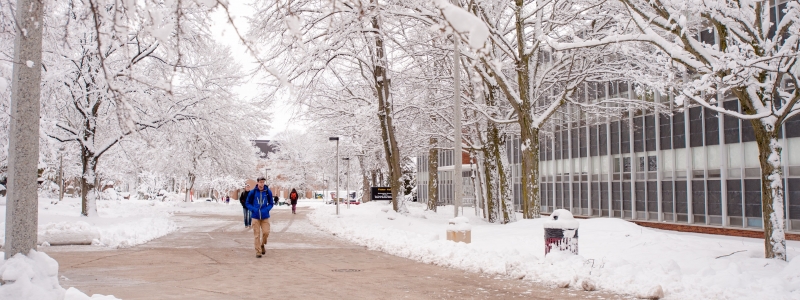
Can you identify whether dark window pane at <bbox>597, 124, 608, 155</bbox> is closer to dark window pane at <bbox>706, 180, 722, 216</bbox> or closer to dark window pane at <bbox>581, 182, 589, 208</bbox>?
dark window pane at <bbox>581, 182, 589, 208</bbox>

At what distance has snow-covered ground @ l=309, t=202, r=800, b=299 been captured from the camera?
8.63 m

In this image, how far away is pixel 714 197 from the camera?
91.2 feet

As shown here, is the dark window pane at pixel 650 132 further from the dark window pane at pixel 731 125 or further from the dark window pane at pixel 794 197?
the dark window pane at pixel 794 197

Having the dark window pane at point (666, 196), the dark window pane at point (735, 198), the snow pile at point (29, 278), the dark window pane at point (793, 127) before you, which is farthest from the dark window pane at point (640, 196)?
the snow pile at point (29, 278)

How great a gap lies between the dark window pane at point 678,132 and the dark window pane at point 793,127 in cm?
528

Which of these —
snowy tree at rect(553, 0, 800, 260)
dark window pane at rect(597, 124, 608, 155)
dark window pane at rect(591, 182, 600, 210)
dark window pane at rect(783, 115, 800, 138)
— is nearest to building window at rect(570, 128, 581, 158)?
dark window pane at rect(597, 124, 608, 155)

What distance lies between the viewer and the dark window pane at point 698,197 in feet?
93.4

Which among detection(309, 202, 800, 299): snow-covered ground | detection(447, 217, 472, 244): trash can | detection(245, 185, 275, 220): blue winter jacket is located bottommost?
detection(309, 202, 800, 299): snow-covered ground

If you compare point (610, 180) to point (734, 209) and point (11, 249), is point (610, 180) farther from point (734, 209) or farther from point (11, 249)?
point (11, 249)

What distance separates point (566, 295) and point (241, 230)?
56.0 feet

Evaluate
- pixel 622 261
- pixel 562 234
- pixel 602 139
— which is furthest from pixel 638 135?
pixel 622 261

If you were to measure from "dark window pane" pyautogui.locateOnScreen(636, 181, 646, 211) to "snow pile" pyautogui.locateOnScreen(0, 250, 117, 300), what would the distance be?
3023 centimetres

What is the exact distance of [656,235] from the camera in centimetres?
1439

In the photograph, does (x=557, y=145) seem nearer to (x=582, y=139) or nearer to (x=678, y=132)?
(x=582, y=139)
